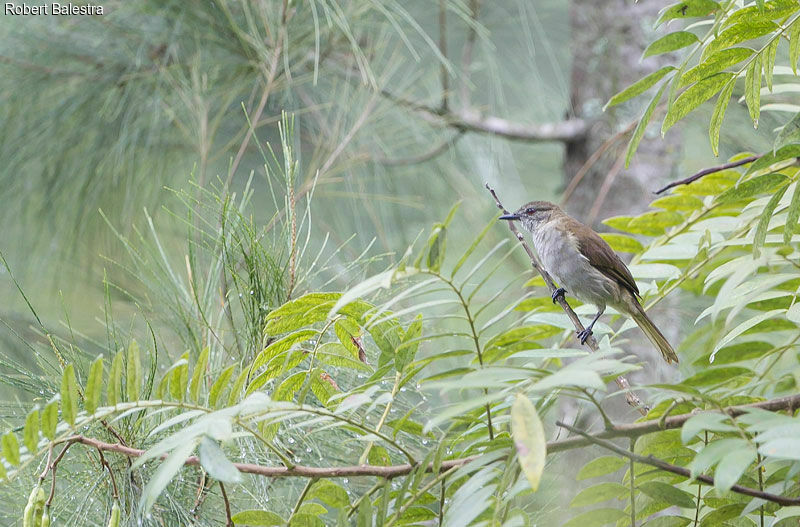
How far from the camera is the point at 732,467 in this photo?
2.39 feet

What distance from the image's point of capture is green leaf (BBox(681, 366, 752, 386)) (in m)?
1.05

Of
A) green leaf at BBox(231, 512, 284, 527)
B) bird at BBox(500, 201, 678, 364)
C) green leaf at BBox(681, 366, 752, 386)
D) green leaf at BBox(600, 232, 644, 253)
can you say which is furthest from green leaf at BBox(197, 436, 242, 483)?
bird at BBox(500, 201, 678, 364)

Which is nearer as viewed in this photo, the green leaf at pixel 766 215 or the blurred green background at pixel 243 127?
the green leaf at pixel 766 215

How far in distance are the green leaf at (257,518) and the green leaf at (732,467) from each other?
0.53 meters

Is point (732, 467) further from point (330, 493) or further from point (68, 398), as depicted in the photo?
point (68, 398)

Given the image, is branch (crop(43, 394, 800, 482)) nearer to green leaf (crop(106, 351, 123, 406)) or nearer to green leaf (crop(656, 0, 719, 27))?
green leaf (crop(106, 351, 123, 406))

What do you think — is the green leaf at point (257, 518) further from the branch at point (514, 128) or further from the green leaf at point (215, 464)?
the branch at point (514, 128)

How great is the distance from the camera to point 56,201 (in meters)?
2.88

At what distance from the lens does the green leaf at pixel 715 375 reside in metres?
1.05

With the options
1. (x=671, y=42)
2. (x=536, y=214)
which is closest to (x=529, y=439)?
(x=671, y=42)

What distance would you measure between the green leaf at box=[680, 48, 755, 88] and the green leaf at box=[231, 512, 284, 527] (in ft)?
2.60

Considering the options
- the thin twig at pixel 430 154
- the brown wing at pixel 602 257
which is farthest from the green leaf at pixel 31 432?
the thin twig at pixel 430 154

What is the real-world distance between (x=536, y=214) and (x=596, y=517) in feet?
5.44

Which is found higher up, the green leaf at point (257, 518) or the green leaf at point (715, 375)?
the green leaf at point (715, 375)
